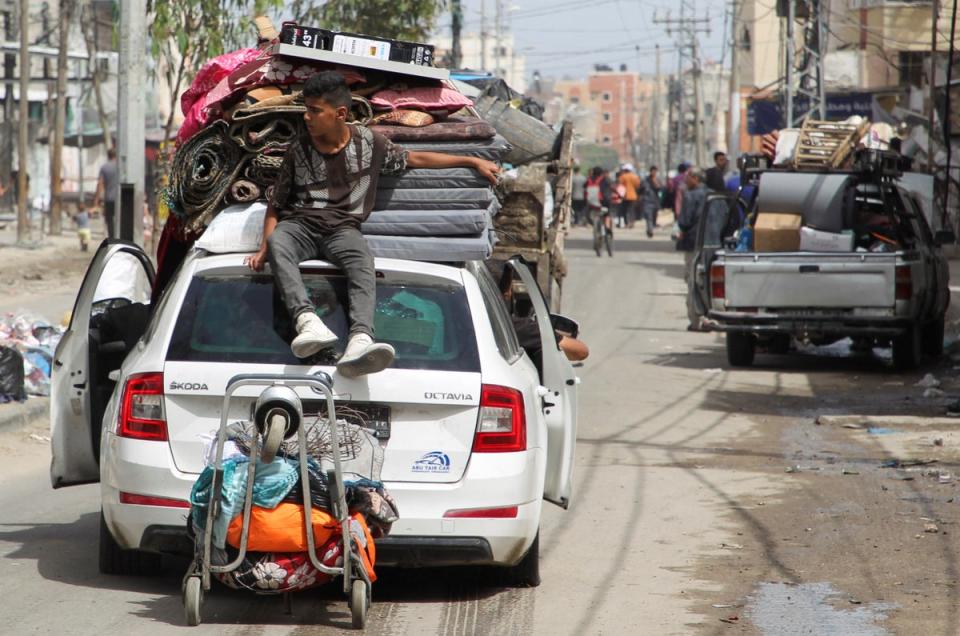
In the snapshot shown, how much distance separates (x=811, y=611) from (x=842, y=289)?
369 inches

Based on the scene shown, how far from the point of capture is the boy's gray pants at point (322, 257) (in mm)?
6219

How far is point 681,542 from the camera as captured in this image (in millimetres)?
7977

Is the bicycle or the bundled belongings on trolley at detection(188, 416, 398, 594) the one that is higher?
the bundled belongings on trolley at detection(188, 416, 398, 594)

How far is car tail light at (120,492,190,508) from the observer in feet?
19.7

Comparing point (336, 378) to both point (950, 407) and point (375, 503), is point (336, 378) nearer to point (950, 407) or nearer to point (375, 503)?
point (375, 503)

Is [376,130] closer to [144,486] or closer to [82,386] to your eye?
[82,386]

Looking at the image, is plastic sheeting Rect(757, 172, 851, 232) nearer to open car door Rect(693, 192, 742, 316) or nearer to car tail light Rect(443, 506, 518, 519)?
open car door Rect(693, 192, 742, 316)

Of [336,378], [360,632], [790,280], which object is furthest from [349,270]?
[790,280]

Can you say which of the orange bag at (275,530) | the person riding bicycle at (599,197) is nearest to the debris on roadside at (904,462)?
the orange bag at (275,530)

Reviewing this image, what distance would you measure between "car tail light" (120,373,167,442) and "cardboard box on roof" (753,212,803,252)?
37.1 ft

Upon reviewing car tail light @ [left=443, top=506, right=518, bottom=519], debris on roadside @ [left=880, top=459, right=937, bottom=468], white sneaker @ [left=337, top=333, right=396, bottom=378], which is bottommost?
debris on roadside @ [left=880, top=459, right=937, bottom=468]

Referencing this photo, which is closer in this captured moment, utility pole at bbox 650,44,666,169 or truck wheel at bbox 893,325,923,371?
truck wheel at bbox 893,325,923,371

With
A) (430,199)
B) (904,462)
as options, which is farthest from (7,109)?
(430,199)

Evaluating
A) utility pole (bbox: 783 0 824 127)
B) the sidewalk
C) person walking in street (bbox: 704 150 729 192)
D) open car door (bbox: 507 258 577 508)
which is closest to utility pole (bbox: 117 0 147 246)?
the sidewalk
